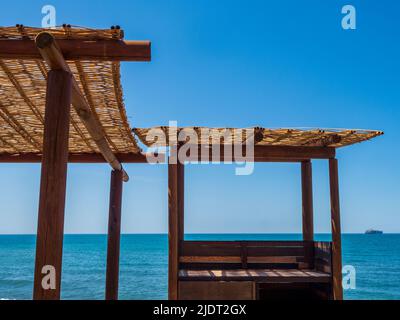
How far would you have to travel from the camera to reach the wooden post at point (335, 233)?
22.0 ft

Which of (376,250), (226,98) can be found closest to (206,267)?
(226,98)

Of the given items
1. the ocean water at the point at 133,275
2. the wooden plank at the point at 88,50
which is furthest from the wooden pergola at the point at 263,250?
the ocean water at the point at 133,275

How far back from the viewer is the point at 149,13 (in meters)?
9.22

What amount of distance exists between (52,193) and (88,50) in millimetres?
1278

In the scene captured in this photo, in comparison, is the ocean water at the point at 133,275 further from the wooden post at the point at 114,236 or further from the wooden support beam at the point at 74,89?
the wooden support beam at the point at 74,89

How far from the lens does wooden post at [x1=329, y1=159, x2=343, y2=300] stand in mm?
6695

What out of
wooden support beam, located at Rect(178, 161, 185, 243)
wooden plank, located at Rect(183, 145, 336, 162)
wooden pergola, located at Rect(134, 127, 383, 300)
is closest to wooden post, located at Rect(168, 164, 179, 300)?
wooden pergola, located at Rect(134, 127, 383, 300)

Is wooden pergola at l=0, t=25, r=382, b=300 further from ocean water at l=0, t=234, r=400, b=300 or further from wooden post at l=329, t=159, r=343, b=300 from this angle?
ocean water at l=0, t=234, r=400, b=300

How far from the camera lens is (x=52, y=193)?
11.9 feet

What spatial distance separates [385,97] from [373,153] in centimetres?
3270

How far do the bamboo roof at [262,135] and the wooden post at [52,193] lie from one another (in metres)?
2.48

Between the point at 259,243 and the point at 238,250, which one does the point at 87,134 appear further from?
the point at 259,243

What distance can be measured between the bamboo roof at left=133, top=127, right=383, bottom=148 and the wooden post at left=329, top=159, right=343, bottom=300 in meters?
0.47
